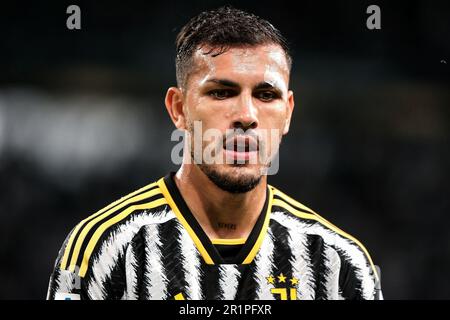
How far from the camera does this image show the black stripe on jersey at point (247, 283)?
203 cm

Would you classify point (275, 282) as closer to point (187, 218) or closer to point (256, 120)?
point (187, 218)

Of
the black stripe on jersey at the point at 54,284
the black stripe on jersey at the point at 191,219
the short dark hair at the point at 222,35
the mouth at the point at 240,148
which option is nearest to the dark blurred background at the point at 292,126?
the short dark hair at the point at 222,35

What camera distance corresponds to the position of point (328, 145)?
13.6 ft

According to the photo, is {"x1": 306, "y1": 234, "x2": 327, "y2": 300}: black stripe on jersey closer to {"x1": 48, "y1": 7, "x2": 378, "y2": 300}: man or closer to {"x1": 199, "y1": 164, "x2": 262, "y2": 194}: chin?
{"x1": 48, "y1": 7, "x2": 378, "y2": 300}: man

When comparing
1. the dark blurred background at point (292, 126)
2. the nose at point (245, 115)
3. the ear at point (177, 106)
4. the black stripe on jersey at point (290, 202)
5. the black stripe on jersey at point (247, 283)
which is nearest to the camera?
the nose at point (245, 115)

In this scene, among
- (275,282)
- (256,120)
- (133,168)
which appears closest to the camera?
(256,120)

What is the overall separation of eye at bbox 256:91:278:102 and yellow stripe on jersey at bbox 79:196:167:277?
483 millimetres

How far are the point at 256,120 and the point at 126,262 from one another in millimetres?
609

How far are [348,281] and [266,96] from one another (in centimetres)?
68

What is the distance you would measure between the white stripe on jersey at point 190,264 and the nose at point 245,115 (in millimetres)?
412

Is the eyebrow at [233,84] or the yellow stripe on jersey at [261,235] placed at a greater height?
the eyebrow at [233,84]

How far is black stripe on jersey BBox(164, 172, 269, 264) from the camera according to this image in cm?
204

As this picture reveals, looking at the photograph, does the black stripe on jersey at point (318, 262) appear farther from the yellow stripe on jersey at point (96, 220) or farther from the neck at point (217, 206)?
the yellow stripe on jersey at point (96, 220)
